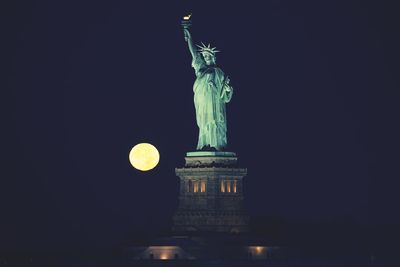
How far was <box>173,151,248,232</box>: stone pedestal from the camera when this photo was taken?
96438 millimetres

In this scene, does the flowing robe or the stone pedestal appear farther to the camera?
the flowing robe

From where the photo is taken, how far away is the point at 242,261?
302 feet

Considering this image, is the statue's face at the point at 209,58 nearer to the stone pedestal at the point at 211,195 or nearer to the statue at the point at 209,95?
the statue at the point at 209,95

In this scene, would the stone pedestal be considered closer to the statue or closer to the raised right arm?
the statue

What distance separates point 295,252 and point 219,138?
826cm

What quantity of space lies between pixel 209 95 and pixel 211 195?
19.3 feet

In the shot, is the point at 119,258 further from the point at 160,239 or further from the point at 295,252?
the point at 295,252

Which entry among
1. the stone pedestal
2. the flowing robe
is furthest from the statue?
the stone pedestal

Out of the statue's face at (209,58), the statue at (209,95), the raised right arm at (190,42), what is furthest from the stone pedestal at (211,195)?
the raised right arm at (190,42)

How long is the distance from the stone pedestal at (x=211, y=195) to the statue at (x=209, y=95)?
106 cm

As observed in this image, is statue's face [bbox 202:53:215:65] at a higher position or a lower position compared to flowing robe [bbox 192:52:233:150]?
higher

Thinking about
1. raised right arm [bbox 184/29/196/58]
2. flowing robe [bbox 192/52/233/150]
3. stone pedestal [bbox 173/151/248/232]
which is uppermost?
raised right arm [bbox 184/29/196/58]

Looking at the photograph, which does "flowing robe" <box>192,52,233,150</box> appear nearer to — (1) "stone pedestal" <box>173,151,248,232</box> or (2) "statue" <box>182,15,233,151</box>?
(2) "statue" <box>182,15,233,151</box>

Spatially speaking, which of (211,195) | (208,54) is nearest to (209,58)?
(208,54)
